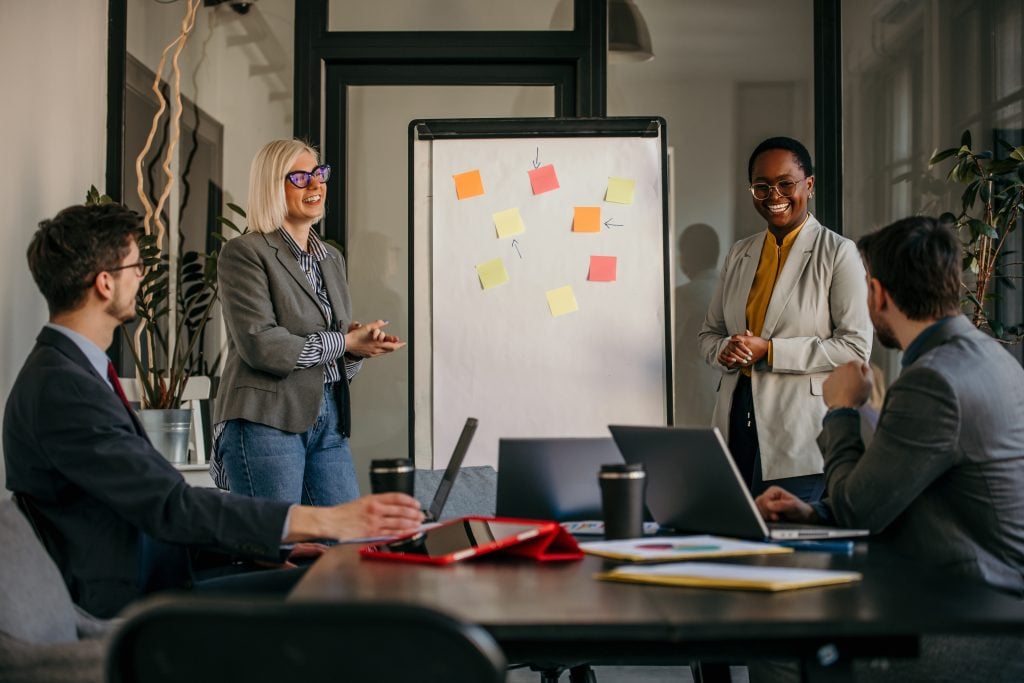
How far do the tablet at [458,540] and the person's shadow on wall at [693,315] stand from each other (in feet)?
8.49

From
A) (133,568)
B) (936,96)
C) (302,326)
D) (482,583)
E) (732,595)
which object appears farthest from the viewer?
(936,96)

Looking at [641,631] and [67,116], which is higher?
[67,116]

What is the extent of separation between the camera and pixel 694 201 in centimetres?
447

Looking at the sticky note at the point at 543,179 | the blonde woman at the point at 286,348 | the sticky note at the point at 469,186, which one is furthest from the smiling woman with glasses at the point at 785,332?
the blonde woman at the point at 286,348

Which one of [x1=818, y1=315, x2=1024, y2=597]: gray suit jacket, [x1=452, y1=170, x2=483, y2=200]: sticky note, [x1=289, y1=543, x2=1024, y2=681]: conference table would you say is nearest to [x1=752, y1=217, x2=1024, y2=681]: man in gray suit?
[x1=818, y1=315, x2=1024, y2=597]: gray suit jacket

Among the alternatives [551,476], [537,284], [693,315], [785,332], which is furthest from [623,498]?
[693,315]

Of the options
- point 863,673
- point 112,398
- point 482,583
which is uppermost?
point 112,398

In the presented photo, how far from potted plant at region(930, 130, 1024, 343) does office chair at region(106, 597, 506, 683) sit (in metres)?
3.26

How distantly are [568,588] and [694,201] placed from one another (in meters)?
3.27

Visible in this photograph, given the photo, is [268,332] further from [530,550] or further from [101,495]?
[530,550]

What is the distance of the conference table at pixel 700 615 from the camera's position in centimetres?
116

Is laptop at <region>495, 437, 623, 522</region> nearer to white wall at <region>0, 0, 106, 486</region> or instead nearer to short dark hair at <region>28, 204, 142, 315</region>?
short dark hair at <region>28, 204, 142, 315</region>

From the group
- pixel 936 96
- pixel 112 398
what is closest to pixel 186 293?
pixel 112 398

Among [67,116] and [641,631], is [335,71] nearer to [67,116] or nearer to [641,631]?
[67,116]
